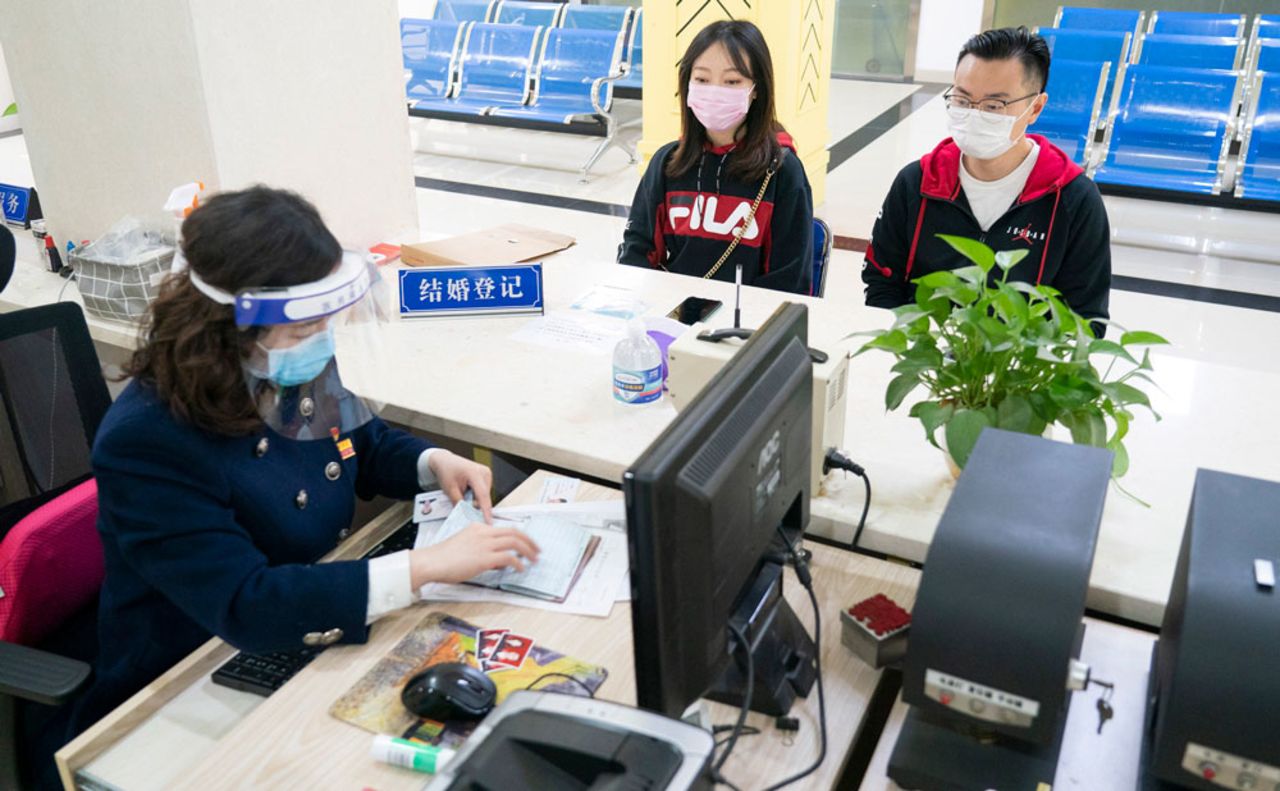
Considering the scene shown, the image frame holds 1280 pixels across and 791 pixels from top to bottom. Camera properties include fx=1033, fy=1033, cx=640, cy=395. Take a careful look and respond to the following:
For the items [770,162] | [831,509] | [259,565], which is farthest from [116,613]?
[770,162]

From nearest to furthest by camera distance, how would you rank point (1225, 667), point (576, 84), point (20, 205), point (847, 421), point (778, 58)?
point (1225, 667) < point (847, 421) < point (20, 205) < point (778, 58) < point (576, 84)

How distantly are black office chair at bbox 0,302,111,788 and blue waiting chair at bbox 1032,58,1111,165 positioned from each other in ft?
16.0

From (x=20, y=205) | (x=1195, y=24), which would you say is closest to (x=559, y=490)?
(x=20, y=205)

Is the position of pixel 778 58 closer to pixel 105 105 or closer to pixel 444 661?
pixel 105 105

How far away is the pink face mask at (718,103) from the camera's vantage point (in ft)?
8.64

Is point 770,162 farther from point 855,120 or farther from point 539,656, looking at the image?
point 855,120

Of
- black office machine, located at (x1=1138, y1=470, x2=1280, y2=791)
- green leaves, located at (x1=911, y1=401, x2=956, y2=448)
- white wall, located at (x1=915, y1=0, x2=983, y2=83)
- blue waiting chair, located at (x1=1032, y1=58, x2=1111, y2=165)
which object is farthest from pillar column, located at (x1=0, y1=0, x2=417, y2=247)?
white wall, located at (x1=915, y1=0, x2=983, y2=83)

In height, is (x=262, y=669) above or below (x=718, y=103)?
below

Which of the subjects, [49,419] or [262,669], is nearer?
[262,669]

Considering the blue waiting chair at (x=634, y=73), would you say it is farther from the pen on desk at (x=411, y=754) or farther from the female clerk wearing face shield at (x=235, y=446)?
the pen on desk at (x=411, y=754)

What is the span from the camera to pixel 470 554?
1482mm

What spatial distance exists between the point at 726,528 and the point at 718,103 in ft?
5.92

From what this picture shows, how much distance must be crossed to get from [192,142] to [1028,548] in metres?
2.21

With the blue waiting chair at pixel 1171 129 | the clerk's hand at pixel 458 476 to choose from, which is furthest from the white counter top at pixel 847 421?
the blue waiting chair at pixel 1171 129
